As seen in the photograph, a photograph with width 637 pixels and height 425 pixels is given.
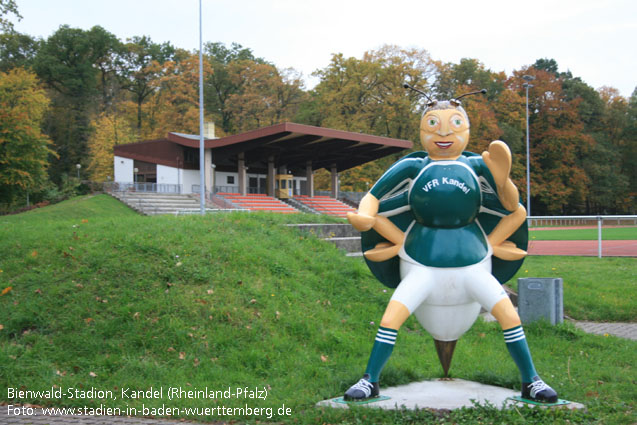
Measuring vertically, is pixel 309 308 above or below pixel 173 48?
below

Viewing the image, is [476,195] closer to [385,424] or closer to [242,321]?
[385,424]

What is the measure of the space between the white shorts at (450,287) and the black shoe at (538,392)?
2.56 ft

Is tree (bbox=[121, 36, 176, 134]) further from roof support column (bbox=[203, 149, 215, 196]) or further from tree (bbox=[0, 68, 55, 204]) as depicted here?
roof support column (bbox=[203, 149, 215, 196])

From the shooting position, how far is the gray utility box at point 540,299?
8.38 meters

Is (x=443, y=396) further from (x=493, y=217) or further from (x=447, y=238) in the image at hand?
(x=493, y=217)

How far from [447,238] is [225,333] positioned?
3.36 metres

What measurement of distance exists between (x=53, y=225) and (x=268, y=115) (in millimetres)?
35661

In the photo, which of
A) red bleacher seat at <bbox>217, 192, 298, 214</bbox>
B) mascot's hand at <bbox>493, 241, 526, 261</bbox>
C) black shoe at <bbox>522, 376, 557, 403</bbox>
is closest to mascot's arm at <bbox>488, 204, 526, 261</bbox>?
mascot's hand at <bbox>493, 241, 526, 261</bbox>

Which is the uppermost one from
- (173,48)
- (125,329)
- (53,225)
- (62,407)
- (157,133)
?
(173,48)

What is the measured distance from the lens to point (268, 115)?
4528 cm

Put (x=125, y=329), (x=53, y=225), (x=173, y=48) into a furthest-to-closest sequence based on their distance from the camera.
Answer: (x=173, y=48)
(x=53, y=225)
(x=125, y=329)

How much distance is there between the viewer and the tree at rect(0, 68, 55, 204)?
27.9m

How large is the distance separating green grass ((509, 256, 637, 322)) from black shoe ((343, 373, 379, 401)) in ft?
22.0

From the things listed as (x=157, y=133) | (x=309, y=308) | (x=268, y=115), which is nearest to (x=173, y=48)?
(x=157, y=133)
